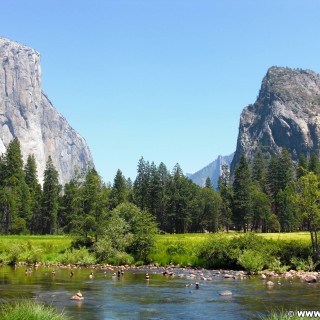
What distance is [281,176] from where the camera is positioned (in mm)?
129875

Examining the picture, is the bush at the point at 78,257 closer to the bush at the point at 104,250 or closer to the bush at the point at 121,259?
the bush at the point at 104,250

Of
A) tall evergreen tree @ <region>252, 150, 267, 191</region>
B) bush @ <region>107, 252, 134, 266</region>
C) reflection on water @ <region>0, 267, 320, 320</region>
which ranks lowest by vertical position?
reflection on water @ <region>0, 267, 320, 320</region>

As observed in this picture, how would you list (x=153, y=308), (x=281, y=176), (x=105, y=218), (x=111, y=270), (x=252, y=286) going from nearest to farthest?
(x=153, y=308) → (x=252, y=286) → (x=111, y=270) → (x=105, y=218) → (x=281, y=176)

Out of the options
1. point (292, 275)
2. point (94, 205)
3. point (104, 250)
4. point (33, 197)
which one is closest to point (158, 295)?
point (292, 275)

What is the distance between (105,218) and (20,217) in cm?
5291

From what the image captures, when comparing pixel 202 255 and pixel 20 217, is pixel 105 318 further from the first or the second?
pixel 20 217

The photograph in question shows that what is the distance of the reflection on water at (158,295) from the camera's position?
965 inches

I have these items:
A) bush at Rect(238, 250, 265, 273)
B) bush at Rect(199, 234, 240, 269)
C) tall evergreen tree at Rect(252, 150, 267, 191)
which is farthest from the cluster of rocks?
tall evergreen tree at Rect(252, 150, 267, 191)

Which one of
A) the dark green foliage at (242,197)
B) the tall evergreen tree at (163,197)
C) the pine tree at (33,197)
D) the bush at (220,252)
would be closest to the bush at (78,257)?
the bush at (220,252)

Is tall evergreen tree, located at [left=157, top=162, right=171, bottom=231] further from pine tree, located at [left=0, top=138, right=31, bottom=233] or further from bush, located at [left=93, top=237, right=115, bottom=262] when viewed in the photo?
bush, located at [left=93, top=237, right=115, bottom=262]

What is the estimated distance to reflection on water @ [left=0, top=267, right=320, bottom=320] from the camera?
80.4 ft

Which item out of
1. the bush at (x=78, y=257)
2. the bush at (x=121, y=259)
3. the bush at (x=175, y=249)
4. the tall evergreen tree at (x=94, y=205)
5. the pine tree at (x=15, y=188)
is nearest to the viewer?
the bush at (x=175, y=249)

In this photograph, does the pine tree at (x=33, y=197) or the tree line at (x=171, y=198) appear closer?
the tree line at (x=171, y=198)

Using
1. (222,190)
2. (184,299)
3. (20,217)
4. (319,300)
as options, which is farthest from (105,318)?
(222,190)
